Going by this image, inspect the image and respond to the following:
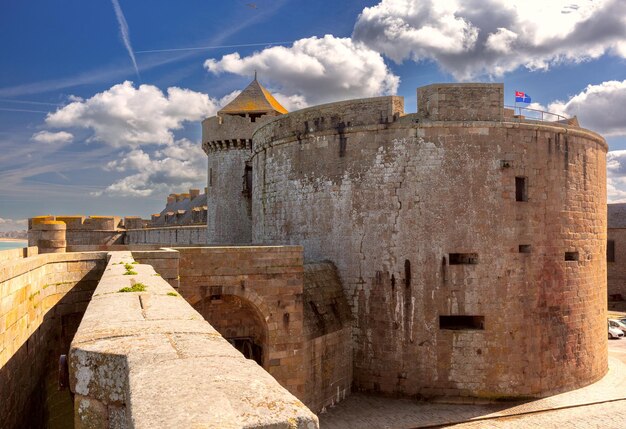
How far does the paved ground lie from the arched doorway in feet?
7.94

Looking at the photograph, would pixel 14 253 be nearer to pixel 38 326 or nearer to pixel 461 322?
pixel 38 326

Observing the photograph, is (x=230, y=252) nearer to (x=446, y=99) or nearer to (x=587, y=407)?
(x=446, y=99)

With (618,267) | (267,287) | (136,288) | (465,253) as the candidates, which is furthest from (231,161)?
(618,267)

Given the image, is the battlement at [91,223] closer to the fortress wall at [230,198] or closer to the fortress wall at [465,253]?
the fortress wall at [230,198]

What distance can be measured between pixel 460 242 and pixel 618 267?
26.1 meters

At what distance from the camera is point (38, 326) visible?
6961mm

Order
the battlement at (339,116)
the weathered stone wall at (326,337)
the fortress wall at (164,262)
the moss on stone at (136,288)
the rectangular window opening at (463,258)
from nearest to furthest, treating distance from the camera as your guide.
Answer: the moss on stone at (136,288), the fortress wall at (164,262), the weathered stone wall at (326,337), the rectangular window opening at (463,258), the battlement at (339,116)

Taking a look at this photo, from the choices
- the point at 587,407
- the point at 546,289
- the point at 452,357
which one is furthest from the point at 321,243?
the point at 587,407

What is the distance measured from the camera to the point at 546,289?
1337 centimetres

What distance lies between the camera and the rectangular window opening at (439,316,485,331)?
13.2 m

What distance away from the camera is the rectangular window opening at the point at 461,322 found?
13.2 metres

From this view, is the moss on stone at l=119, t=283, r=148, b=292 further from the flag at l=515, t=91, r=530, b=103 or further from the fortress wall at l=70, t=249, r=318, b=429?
the flag at l=515, t=91, r=530, b=103

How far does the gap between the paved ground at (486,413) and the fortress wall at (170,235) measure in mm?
15896

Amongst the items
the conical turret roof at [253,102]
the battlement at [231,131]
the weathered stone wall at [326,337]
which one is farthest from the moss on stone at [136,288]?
the conical turret roof at [253,102]
